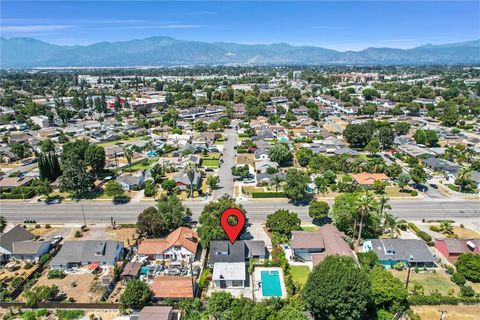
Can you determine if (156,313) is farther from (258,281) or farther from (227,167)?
(227,167)

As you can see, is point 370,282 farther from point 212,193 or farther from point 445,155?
point 445,155

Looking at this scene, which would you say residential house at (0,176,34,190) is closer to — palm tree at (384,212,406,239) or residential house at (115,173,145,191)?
residential house at (115,173,145,191)

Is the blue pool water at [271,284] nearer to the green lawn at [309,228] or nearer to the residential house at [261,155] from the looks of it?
the green lawn at [309,228]

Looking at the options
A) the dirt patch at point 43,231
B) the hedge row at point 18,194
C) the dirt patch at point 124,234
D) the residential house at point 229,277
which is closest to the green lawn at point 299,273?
the residential house at point 229,277

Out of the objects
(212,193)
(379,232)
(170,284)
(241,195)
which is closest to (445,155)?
(379,232)

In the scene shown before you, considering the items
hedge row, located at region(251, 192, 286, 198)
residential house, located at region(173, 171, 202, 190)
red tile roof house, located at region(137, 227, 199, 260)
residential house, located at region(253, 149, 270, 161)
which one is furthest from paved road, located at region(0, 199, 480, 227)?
residential house, located at region(253, 149, 270, 161)

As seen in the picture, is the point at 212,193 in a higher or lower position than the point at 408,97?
lower

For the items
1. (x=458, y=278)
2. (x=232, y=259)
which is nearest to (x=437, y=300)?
(x=458, y=278)
